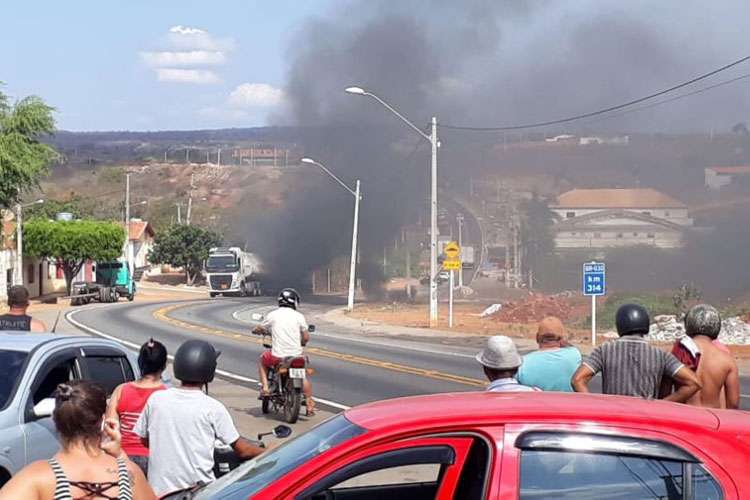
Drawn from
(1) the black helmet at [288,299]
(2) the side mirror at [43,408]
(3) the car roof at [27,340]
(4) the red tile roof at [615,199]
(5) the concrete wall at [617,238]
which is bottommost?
(2) the side mirror at [43,408]

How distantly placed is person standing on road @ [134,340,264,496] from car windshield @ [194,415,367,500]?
0.95m

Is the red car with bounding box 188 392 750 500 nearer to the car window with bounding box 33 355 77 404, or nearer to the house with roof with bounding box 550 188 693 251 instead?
the car window with bounding box 33 355 77 404

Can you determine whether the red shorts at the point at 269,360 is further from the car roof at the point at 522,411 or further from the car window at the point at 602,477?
the car window at the point at 602,477

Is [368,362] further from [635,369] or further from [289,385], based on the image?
[635,369]

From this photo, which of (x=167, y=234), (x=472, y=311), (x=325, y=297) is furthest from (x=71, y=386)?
(x=167, y=234)

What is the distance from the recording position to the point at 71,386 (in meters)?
4.27

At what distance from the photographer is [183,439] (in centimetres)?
553

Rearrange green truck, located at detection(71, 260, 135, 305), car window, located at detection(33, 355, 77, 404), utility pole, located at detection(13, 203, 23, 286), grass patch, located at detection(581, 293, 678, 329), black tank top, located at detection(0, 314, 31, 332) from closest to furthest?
1. car window, located at detection(33, 355, 77, 404)
2. black tank top, located at detection(0, 314, 31, 332)
3. grass patch, located at detection(581, 293, 678, 329)
4. utility pole, located at detection(13, 203, 23, 286)
5. green truck, located at detection(71, 260, 135, 305)

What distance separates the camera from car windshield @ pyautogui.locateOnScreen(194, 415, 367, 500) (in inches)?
156

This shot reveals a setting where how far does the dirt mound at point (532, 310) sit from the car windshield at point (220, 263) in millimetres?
26138

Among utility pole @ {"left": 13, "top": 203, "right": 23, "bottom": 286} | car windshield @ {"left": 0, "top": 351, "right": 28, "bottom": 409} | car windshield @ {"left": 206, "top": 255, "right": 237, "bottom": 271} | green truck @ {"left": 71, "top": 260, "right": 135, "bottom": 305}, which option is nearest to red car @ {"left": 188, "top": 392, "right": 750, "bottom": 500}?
car windshield @ {"left": 0, "top": 351, "right": 28, "bottom": 409}

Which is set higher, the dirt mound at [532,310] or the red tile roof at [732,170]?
the red tile roof at [732,170]

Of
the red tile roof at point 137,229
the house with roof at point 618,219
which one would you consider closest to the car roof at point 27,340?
the house with roof at point 618,219

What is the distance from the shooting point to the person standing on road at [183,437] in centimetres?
550
